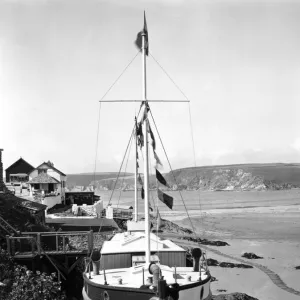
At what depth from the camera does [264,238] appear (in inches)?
1663

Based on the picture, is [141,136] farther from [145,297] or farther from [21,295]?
[21,295]

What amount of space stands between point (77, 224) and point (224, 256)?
1293cm

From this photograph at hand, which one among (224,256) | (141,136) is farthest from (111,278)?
(224,256)

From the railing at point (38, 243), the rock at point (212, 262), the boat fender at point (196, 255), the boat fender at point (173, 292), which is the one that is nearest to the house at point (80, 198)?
the rock at point (212, 262)

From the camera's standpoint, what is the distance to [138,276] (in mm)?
12508

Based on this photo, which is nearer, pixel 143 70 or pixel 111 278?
pixel 111 278

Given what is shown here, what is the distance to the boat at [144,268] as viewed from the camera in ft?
37.9

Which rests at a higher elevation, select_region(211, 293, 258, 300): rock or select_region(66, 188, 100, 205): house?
select_region(66, 188, 100, 205): house

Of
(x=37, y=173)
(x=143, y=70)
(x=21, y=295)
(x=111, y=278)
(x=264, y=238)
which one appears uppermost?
(x=143, y=70)

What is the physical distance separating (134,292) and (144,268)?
1.66 meters

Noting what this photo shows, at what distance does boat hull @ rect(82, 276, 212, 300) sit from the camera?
11212mm

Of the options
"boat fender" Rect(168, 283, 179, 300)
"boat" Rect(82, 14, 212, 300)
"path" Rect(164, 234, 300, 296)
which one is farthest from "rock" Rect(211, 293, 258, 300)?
"boat fender" Rect(168, 283, 179, 300)

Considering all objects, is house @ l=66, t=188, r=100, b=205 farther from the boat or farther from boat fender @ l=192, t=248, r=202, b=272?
boat fender @ l=192, t=248, r=202, b=272

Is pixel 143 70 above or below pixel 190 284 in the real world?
above
